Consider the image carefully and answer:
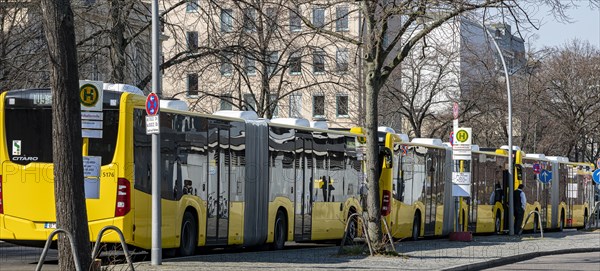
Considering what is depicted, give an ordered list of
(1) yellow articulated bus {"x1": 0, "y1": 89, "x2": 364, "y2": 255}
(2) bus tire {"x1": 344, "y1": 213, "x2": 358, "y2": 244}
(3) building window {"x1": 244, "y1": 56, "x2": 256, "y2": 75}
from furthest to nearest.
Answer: (3) building window {"x1": 244, "y1": 56, "x2": 256, "y2": 75}
(2) bus tire {"x1": 344, "y1": 213, "x2": 358, "y2": 244}
(1) yellow articulated bus {"x1": 0, "y1": 89, "x2": 364, "y2": 255}

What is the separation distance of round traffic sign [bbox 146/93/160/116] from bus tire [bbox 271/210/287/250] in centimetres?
770

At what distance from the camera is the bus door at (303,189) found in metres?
27.8

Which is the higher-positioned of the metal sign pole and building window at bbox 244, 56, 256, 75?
building window at bbox 244, 56, 256, 75

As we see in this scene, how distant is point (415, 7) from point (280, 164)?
18.4 feet

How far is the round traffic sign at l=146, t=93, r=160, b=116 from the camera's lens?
64.0 feet

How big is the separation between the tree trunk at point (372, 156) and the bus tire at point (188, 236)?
3584 mm

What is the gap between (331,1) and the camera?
2427 centimetres

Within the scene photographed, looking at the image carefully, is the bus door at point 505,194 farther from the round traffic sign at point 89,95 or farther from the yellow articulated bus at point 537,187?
the round traffic sign at point 89,95

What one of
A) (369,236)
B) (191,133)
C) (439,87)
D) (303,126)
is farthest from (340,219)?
(439,87)

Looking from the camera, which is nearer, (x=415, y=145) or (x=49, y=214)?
(x=49, y=214)

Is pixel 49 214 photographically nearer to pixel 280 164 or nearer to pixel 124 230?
pixel 124 230

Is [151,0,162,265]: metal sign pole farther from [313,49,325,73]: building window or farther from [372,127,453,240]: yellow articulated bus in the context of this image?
[313,49,325,73]: building window

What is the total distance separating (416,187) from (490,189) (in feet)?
27.2

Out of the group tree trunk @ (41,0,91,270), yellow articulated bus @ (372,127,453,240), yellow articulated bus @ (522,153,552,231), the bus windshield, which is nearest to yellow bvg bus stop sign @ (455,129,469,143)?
yellow articulated bus @ (372,127,453,240)
